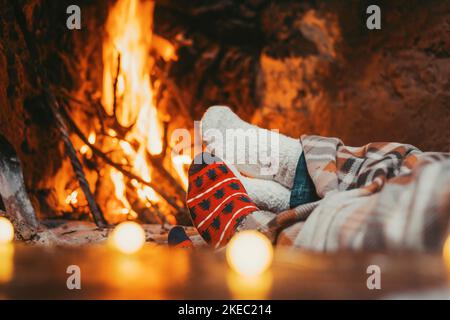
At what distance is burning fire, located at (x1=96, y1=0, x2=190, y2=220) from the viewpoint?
217cm

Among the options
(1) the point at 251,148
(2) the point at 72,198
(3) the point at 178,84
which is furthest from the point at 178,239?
(3) the point at 178,84

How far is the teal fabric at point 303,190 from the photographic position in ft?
5.23

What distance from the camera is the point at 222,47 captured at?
2426 mm

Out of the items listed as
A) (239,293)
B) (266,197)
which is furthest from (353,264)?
(266,197)

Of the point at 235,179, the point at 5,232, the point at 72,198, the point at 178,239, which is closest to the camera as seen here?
the point at 5,232

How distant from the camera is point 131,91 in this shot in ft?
7.27

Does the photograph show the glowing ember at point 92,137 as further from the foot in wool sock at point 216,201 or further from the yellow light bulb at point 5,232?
the yellow light bulb at point 5,232

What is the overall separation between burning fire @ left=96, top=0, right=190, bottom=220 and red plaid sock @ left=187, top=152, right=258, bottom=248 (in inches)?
25.4

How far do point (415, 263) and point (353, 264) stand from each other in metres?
0.09

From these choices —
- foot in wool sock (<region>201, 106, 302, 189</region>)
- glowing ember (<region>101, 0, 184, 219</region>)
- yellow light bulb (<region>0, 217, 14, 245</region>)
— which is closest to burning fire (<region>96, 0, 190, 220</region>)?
glowing ember (<region>101, 0, 184, 219</region>)

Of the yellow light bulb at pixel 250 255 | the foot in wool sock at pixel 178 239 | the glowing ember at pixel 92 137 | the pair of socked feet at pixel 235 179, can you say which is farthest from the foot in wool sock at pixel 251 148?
the yellow light bulb at pixel 250 255

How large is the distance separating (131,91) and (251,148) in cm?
77

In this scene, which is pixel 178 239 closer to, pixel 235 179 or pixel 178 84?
pixel 235 179

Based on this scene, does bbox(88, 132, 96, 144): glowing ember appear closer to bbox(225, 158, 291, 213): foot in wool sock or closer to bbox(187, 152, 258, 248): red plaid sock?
bbox(187, 152, 258, 248): red plaid sock
